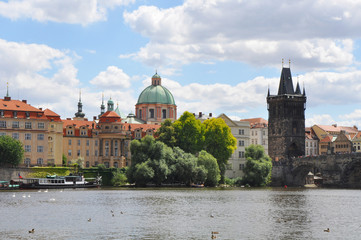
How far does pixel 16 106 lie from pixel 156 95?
6370 centimetres

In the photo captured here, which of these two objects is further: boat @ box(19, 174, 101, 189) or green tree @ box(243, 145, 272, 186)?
green tree @ box(243, 145, 272, 186)

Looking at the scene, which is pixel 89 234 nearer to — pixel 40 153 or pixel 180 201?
pixel 180 201

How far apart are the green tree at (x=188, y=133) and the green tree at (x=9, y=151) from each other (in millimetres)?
30331

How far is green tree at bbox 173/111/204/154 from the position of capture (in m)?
127

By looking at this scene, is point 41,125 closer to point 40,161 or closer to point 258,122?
point 40,161

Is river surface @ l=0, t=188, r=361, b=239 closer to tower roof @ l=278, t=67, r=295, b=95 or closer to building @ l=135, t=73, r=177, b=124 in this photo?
tower roof @ l=278, t=67, r=295, b=95

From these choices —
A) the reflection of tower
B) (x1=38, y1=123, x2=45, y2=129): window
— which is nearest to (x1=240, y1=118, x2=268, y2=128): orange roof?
the reflection of tower

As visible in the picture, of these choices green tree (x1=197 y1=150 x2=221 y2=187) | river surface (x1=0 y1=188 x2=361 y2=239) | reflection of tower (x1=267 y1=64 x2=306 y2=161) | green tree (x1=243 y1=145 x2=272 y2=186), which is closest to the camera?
river surface (x1=0 y1=188 x2=361 y2=239)

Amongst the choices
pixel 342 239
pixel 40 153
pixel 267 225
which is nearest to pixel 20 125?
pixel 40 153

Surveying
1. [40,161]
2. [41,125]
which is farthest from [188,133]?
[40,161]

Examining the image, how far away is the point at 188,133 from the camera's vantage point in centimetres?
12756

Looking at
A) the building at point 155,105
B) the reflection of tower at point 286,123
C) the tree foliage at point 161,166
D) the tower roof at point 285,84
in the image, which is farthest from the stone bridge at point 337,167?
the building at point 155,105

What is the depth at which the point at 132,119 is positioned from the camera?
179625 millimetres

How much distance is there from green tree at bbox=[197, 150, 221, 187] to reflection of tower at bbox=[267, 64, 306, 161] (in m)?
42.4
